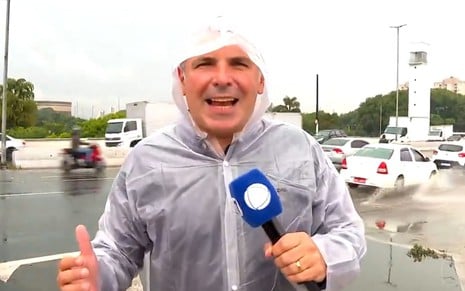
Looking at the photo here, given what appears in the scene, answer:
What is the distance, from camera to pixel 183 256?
1.61 m

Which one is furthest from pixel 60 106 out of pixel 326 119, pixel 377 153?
pixel 377 153

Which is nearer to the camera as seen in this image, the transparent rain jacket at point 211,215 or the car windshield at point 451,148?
the transparent rain jacket at point 211,215

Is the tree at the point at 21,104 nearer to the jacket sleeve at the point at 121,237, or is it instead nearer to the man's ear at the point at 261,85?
the jacket sleeve at the point at 121,237

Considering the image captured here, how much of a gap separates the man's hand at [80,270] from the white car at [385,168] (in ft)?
40.0

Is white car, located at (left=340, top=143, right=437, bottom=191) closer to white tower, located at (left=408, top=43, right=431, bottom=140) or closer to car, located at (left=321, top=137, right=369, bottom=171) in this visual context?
car, located at (left=321, top=137, right=369, bottom=171)

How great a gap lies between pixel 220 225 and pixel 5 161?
2012cm

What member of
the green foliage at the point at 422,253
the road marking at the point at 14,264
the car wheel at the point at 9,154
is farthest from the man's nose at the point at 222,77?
the car wheel at the point at 9,154

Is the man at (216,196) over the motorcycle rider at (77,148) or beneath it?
over

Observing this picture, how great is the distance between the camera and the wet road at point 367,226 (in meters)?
5.65

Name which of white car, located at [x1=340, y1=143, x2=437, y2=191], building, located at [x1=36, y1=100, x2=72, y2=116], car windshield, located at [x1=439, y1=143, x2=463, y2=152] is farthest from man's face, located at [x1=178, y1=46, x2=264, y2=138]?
building, located at [x1=36, y1=100, x2=72, y2=116]

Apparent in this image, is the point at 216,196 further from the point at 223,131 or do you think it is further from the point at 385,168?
the point at 385,168

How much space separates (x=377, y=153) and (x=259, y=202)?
523 inches

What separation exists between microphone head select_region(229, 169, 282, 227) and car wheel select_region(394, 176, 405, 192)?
12.8 meters

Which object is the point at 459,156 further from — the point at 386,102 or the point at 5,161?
the point at 386,102
